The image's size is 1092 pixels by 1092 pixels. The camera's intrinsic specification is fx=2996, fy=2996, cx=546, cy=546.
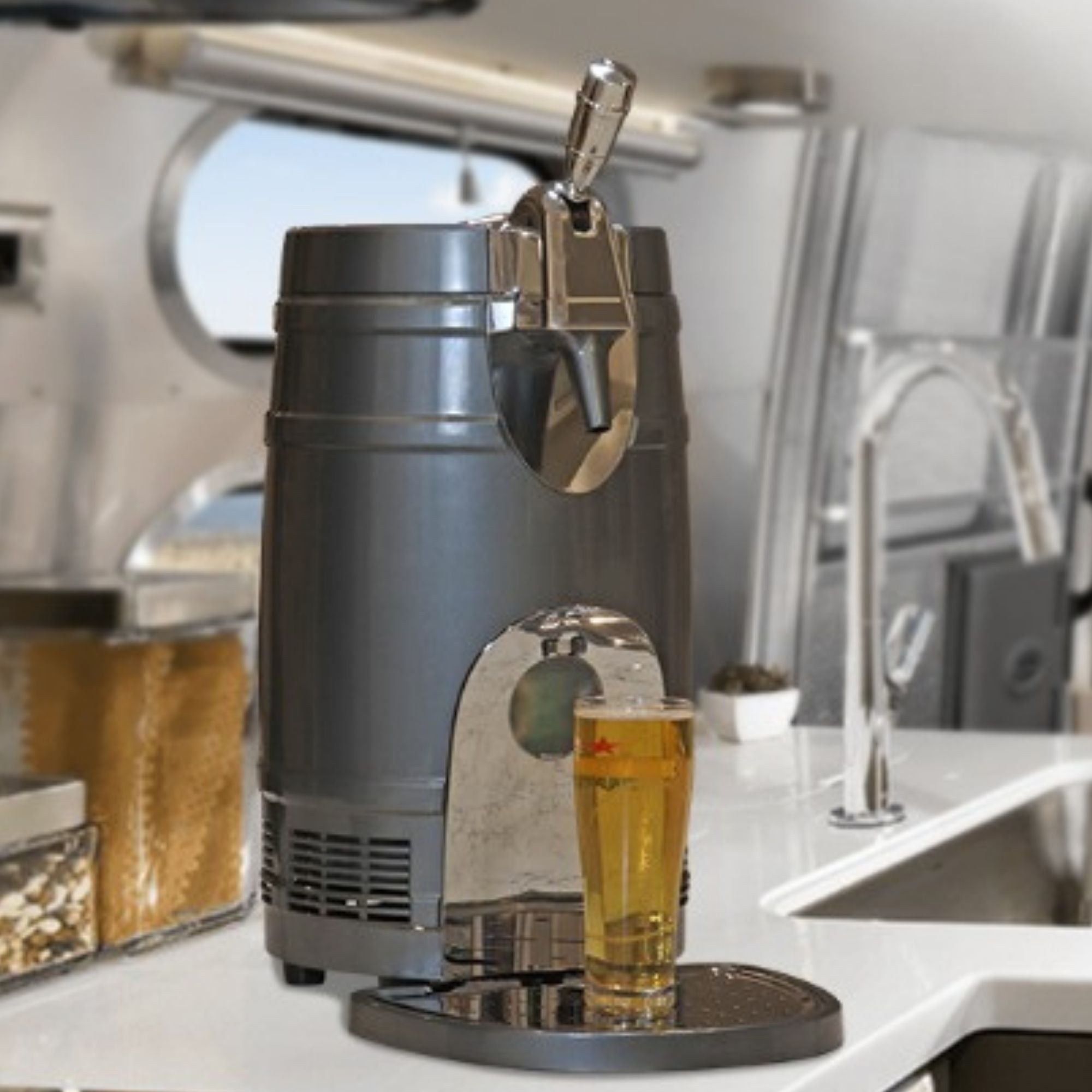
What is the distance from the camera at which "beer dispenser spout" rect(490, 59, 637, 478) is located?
5.59 feet

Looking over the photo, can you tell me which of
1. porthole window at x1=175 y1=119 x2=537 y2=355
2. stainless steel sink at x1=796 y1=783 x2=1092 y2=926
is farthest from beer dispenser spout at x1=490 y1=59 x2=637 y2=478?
porthole window at x1=175 y1=119 x2=537 y2=355

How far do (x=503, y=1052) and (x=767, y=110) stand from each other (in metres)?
4.27

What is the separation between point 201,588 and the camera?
1974 mm

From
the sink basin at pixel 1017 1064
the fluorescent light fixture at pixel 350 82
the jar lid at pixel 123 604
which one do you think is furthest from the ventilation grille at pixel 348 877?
Result: the fluorescent light fixture at pixel 350 82

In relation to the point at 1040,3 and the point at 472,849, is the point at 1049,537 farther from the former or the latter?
the point at 1040,3

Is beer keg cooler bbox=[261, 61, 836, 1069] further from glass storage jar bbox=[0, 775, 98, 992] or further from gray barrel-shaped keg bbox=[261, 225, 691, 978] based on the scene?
glass storage jar bbox=[0, 775, 98, 992]

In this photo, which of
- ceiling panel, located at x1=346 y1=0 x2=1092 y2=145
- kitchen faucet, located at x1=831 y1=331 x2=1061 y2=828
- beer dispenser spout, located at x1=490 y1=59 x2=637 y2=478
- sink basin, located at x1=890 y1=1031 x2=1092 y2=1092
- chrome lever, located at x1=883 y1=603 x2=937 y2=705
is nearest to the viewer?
beer dispenser spout, located at x1=490 y1=59 x2=637 y2=478

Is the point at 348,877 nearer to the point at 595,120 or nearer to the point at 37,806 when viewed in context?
the point at 37,806

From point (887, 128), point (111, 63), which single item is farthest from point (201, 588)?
point (887, 128)

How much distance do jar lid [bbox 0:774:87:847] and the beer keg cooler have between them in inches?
5.1

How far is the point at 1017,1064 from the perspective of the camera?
1.84 metres

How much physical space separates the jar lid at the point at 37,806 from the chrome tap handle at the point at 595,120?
1.52ft

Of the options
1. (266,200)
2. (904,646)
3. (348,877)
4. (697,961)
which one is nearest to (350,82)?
(266,200)

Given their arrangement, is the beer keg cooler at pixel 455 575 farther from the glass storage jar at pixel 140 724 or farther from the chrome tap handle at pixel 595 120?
the glass storage jar at pixel 140 724
